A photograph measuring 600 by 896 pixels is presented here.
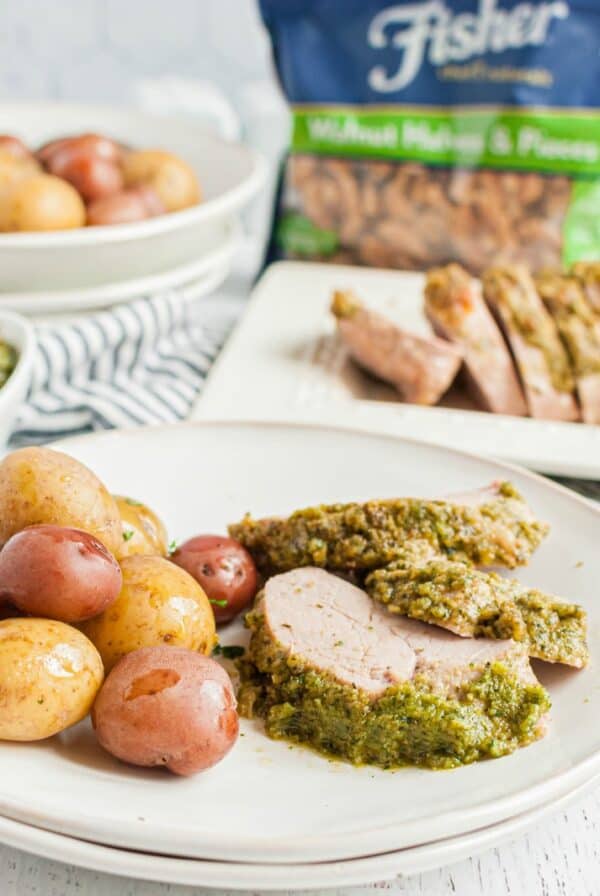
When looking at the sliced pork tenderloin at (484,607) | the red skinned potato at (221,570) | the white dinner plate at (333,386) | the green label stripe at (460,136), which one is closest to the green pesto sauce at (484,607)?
the sliced pork tenderloin at (484,607)

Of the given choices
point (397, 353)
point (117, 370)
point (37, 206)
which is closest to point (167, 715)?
point (397, 353)

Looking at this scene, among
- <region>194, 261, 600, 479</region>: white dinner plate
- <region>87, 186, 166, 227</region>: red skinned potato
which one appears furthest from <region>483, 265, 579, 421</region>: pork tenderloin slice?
<region>87, 186, 166, 227</region>: red skinned potato

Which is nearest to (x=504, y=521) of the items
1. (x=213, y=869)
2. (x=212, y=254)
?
(x=213, y=869)

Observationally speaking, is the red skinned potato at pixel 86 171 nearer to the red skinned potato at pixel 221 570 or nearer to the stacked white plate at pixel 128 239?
the stacked white plate at pixel 128 239

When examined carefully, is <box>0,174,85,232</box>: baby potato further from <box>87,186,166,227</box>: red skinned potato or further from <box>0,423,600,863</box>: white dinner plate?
<box>0,423,600,863</box>: white dinner plate

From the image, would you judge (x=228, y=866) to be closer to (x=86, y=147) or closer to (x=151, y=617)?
(x=151, y=617)

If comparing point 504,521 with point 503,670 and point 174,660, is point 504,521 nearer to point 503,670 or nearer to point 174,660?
point 503,670
